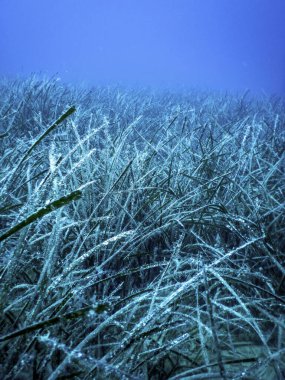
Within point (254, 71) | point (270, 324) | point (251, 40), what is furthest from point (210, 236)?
point (251, 40)

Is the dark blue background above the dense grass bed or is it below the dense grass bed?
above

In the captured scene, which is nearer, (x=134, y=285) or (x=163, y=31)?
(x=134, y=285)

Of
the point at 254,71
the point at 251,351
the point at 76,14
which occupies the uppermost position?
the point at 76,14

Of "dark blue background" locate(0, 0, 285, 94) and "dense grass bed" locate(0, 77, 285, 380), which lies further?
"dark blue background" locate(0, 0, 285, 94)

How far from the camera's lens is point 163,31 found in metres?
102

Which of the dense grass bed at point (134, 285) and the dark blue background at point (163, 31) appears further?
the dark blue background at point (163, 31)

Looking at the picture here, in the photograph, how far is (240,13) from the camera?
94.2m

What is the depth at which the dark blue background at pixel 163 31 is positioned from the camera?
79.7 metres

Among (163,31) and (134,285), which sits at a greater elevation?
(163,31)

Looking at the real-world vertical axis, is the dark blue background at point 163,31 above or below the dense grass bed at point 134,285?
above

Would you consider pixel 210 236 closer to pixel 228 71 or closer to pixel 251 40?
pixel 228 71

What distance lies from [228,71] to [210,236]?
88.9 meters

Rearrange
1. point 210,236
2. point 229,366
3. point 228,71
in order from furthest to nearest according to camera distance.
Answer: point 228,71, point 210,236, point 229,366

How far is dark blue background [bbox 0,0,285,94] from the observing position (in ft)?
261
